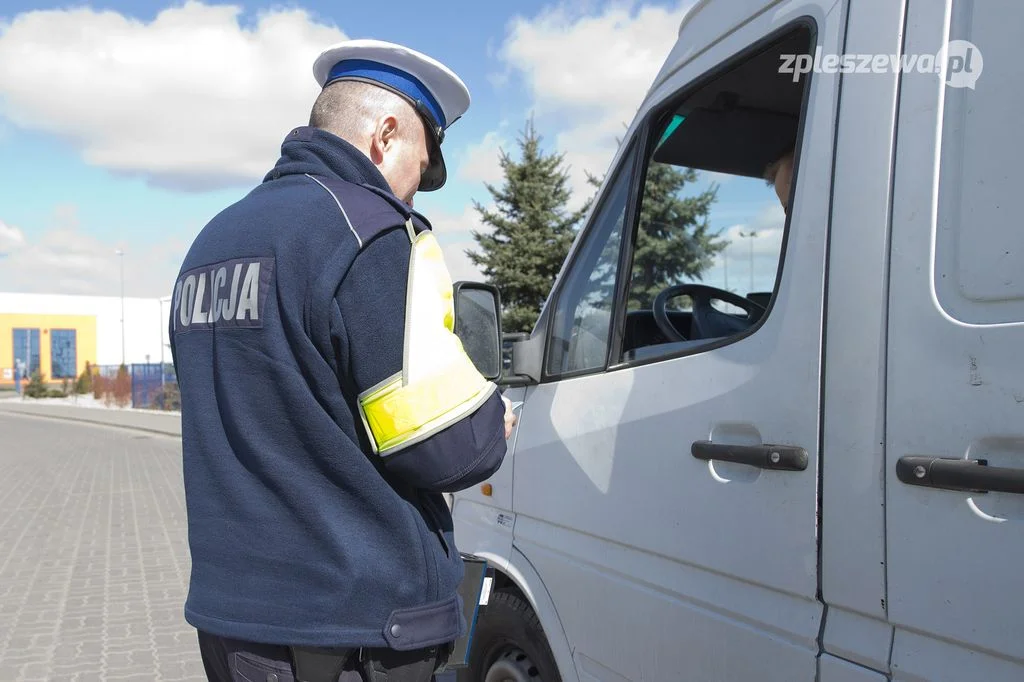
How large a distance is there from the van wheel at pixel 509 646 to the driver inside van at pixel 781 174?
1.33 m

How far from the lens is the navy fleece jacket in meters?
1.55

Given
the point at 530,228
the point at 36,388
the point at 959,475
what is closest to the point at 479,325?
the point at 959,475

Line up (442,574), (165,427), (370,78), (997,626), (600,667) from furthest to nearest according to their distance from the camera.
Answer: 1. (165,427)
2. (600,667)
3. (370,78)
4. (442,574)
5. (997,626)

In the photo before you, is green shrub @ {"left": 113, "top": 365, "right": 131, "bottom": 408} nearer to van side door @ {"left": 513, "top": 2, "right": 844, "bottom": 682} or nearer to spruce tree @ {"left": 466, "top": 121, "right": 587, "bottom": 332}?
spruce tree @ {"left": 466, "top": 121, "right": 587, "bottom": 332}

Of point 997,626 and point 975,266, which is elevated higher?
point 975,266

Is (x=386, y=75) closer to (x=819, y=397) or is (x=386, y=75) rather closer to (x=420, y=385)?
(x=420, y=385)

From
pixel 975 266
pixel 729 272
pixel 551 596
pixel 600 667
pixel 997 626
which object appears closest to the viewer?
pixel 997 626

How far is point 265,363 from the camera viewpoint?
1.59 metres

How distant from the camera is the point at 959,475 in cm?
128

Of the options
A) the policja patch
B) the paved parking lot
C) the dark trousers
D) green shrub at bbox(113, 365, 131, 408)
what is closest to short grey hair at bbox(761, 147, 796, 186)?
the policja patch

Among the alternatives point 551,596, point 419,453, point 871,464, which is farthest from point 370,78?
point 551,596

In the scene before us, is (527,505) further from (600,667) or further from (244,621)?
(244,621)

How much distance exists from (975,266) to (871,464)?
36 centimetres

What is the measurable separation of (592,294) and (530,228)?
2010cm
